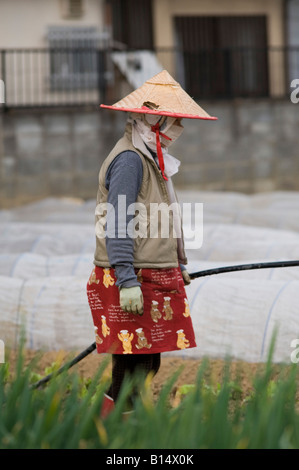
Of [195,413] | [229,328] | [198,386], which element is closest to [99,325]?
[198,386]

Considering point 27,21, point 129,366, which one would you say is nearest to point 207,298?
point 129,366

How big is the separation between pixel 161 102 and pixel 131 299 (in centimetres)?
81

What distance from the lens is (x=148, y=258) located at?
3.16m

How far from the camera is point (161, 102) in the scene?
3.18 meters

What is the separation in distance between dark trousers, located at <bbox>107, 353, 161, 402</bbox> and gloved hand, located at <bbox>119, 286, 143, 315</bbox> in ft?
0.94

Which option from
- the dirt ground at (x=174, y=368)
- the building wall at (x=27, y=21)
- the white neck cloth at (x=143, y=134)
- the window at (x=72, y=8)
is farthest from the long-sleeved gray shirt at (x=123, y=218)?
the window at (x=72, y=8)

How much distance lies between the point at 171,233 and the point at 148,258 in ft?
0.51

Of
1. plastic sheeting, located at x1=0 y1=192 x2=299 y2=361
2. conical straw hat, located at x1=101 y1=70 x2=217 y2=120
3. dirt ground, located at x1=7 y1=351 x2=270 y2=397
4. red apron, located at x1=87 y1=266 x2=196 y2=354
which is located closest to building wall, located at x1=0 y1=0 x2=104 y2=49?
plastic sheeting, located at x1=0 y1=192 x2=299 y2=361

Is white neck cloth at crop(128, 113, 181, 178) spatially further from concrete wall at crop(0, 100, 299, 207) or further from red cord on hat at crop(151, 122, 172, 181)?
concrete wall at crop(0, 100, 299, 207)

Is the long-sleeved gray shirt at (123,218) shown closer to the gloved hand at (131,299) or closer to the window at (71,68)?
the gloved hand at (131,299)

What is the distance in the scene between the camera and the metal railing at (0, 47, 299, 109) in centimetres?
1278

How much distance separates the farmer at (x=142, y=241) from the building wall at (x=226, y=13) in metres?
11.1

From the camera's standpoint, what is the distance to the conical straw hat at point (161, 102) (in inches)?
124

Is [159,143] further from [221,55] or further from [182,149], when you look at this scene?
[221,55]
